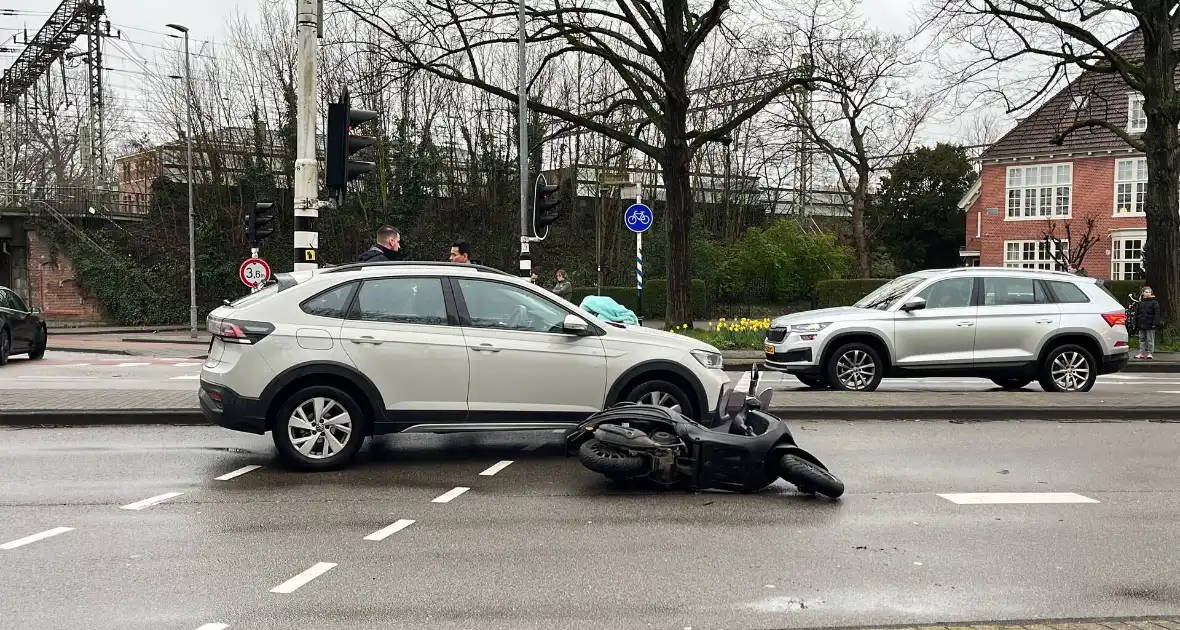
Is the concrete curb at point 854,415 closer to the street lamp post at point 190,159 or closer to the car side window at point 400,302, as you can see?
the car side window at point 400,302

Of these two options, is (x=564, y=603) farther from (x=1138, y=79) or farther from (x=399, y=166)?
(x=399, y=166)

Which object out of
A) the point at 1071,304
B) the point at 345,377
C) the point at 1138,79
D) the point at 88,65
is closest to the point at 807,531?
the point at 345,377

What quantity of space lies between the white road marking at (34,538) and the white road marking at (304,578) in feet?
5.98

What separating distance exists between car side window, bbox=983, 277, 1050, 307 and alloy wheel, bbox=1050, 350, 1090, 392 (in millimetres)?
869

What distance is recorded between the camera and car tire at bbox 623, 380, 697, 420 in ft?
27.0

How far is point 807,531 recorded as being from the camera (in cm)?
595

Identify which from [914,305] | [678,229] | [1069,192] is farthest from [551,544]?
[1069,192]

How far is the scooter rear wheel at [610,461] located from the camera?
6820 mm

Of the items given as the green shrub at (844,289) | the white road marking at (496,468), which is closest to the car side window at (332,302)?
the white road marking at (496,468)

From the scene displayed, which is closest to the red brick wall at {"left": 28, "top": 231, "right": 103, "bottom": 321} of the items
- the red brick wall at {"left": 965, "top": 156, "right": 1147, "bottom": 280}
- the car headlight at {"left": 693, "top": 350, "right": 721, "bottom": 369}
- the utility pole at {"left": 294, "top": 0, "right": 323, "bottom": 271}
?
the utility pole at {"left": 294, "top": 0, "right": 323, "bottom": 271}

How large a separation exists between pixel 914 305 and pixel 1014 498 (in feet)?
21.9

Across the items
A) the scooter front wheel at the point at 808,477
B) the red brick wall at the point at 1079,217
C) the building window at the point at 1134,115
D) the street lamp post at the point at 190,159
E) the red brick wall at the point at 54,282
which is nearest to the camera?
the scooter front wheel at the point at 808,477

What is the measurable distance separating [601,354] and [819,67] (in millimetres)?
16075

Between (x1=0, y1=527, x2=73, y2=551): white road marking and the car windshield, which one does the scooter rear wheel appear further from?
the car windshield
